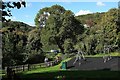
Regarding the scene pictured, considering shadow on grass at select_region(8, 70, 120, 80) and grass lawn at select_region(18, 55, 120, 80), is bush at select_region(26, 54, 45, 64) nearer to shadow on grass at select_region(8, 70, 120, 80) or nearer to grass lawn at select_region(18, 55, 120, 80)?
grass lawn at select_region(18, 55, 120, 80)

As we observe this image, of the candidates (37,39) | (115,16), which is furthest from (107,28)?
(37,39)

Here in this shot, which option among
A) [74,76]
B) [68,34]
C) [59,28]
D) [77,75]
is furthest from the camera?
[68,34]

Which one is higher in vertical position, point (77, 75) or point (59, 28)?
point (59, 28)

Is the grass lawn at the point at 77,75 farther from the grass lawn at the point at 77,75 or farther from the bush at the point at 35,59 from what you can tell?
the bush at the point at 35,59

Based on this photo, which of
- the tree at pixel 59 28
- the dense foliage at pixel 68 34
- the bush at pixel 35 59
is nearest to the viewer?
the bush at pixel 35 59

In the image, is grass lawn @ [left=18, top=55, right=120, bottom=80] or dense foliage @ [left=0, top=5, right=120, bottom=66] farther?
dense foliage @ [left=0, top=5, right=120, bottom=66]

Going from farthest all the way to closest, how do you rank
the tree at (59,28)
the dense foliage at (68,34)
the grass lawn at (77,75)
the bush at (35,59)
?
1. the tree at (59,28)
2. the dense foliage at (68,34)
3. the bush at (35,59)
4. the grass lawn at (77,75)

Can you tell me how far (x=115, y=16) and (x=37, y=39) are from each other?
55.0 ft

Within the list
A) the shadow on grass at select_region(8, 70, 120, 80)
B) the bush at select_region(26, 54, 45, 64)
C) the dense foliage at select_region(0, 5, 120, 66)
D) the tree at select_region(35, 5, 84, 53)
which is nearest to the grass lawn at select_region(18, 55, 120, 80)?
the shadow on grass at select_region(8, 70, 120, 80)

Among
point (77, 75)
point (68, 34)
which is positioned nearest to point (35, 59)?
point (68, 34)

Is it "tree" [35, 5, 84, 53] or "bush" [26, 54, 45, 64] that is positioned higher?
"tree" [35, 5, 84, 53]

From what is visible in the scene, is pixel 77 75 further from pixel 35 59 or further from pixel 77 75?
pixel 35 59

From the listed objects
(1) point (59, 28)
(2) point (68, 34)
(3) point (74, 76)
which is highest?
(1) point (59, 28)

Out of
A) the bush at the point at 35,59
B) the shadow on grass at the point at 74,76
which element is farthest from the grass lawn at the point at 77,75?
the bush at the point at 35,59
